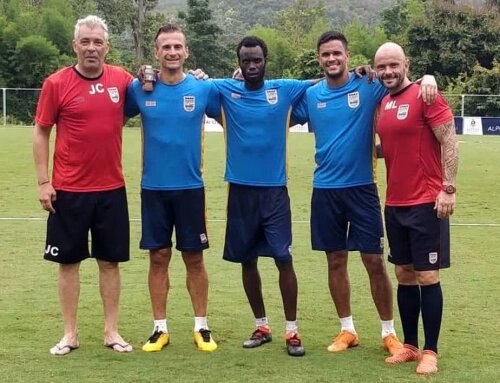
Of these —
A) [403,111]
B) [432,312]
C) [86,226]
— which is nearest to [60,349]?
[86,226]

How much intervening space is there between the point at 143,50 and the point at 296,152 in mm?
39806

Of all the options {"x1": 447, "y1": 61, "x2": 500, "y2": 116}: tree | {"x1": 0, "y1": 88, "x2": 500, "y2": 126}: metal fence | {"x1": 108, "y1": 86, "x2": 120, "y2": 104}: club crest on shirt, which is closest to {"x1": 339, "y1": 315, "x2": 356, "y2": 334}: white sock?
{"x1": 108, "y1": 86, "x2": 120, "y2": 104}: club crest on shirt

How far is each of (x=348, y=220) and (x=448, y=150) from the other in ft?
3.25

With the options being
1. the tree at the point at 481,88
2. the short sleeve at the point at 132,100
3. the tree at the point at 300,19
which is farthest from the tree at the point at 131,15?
the short sleeve at the point at 132,100

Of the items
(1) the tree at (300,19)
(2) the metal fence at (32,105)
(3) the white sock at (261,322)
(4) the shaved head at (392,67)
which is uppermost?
(1) the tree at (300,19)

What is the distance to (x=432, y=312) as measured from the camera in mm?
5551

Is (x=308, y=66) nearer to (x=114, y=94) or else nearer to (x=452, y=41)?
(x=452, y=41)

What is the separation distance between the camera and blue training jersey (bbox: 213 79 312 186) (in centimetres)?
604

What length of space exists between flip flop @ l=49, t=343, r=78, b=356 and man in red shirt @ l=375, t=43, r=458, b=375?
2.22 metres

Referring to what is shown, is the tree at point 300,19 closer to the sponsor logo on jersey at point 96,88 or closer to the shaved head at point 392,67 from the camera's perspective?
the sponsor logo on jersey at point 96,88

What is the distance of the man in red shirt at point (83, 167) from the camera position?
19.2 feet

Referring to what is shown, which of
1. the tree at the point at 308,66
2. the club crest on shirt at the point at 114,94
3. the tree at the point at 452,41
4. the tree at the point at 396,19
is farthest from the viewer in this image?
the tree at the point at 396,19

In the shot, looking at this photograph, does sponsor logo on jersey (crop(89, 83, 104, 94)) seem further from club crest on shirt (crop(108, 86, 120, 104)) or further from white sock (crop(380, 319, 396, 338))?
white sock (crop(380, 319, 396, 338))

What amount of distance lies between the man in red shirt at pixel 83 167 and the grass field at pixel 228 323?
1.16ft
